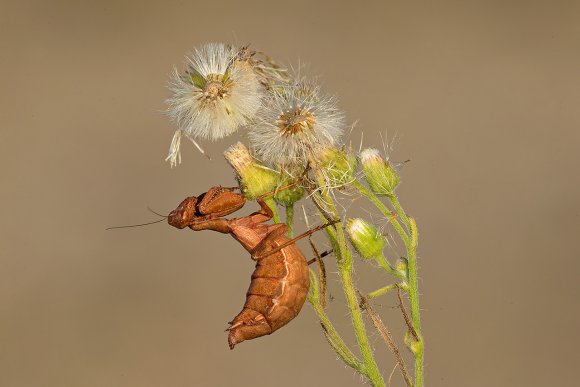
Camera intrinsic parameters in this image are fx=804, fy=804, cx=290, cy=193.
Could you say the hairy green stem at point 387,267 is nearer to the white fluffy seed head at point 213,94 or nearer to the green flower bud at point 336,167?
the green flower bud at point 336,167

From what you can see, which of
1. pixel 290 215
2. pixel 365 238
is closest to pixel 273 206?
pixel 290 215

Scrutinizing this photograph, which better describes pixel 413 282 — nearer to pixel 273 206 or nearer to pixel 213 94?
pixel 273 206

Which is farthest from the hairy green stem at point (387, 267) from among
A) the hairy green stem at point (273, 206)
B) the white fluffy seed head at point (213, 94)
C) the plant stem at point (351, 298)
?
the white fluffy seed head at point (213, 94)

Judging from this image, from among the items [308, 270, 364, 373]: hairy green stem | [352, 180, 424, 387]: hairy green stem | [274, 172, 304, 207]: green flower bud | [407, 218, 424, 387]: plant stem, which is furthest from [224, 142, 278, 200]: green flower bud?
[407, 218, 424, 387]: plant stem

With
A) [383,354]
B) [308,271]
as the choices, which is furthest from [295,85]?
[383,354]

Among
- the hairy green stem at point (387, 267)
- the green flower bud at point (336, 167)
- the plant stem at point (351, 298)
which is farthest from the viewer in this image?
the green flower bud at point (336, 167)

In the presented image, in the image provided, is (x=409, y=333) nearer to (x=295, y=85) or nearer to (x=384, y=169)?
(x=384, y=169)

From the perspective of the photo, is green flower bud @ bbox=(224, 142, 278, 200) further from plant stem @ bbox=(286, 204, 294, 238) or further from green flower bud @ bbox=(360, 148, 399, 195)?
green flower bud @ bbox=(360, 148, 399, 195)
